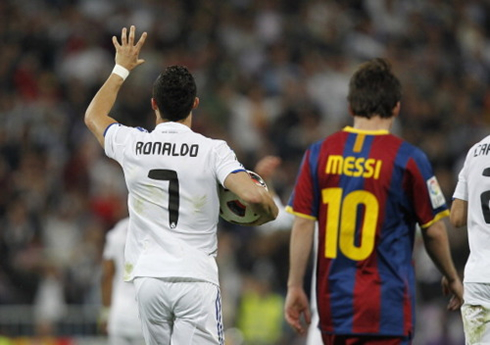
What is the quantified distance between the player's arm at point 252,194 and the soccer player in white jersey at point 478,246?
1.30 m

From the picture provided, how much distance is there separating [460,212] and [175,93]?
6.36ft

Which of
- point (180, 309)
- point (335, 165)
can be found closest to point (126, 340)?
point (180, 309)

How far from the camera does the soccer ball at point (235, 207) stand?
20.7 feet

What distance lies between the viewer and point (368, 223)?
627 centimetres

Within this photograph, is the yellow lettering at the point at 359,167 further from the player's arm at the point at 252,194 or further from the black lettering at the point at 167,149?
the black lettering at the point at 167,149

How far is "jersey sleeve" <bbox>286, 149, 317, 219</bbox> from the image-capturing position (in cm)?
643

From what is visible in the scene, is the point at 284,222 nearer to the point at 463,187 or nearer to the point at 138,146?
the point at 463,187

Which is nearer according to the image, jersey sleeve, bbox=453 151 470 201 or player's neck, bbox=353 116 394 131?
player's neck, bbox=353 116 394 131

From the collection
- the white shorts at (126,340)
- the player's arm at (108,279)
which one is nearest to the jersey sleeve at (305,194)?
the white shorts at (126,340)

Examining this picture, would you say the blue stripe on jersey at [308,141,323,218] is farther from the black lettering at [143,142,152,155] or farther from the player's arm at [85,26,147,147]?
the player's arm at [85,26,147,147]

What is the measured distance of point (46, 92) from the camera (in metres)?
16.6

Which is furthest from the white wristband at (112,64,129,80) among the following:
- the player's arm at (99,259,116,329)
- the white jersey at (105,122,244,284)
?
the player's arm at (99,259,116,329)

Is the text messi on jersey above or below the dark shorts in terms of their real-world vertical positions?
above

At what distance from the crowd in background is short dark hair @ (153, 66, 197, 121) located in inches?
281
